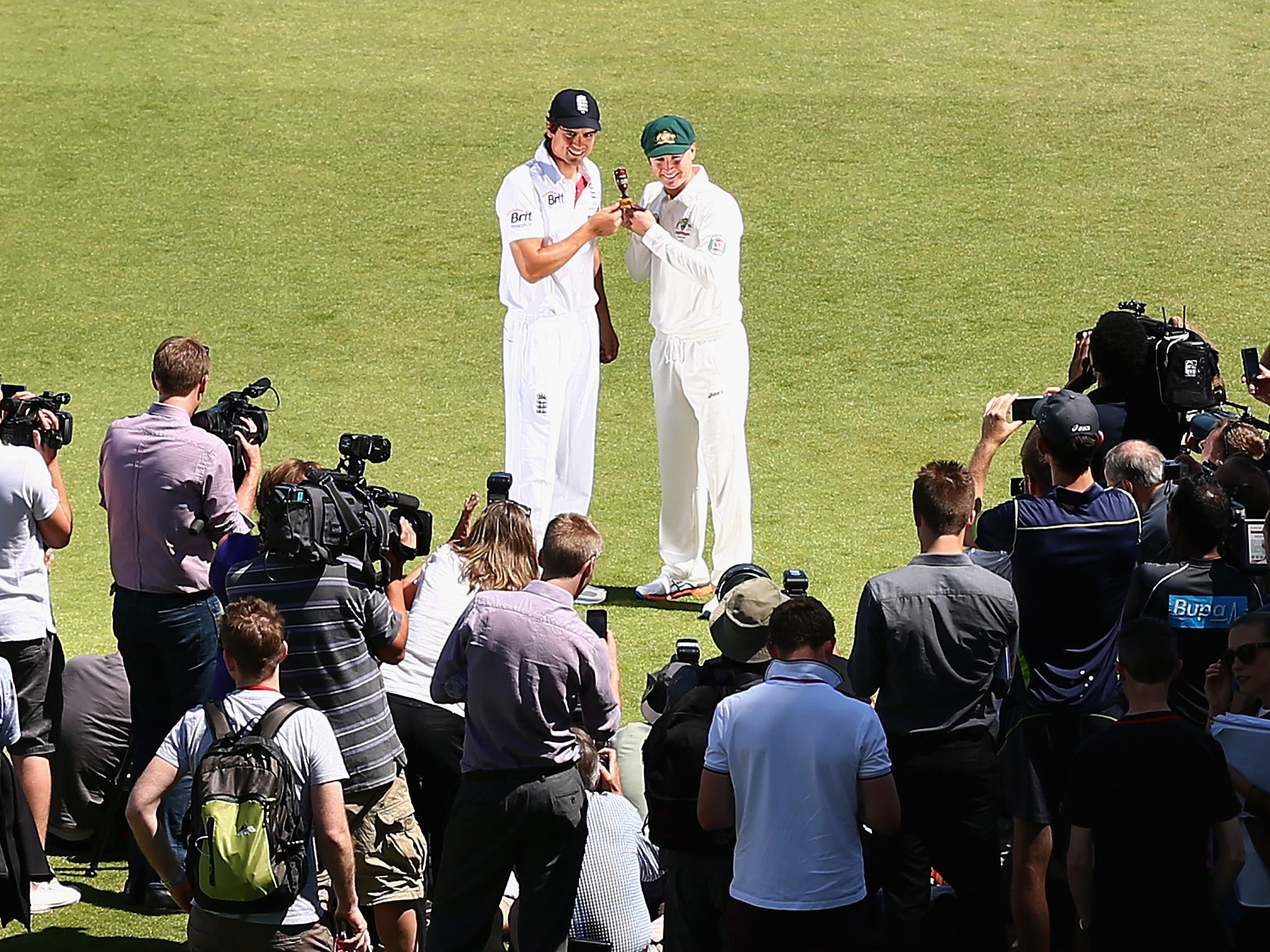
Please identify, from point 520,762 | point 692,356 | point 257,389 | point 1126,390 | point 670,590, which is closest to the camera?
point 520,762

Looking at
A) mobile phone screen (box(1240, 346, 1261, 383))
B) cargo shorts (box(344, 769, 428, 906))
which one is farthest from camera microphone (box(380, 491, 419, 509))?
mobile phone screen (box(1240, 346, 1261, 383))

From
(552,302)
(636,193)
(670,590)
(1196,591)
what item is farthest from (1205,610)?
(636,193)

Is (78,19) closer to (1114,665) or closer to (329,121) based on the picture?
(329,121)

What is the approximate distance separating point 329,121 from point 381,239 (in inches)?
96.1

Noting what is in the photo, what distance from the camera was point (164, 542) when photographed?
202 inches

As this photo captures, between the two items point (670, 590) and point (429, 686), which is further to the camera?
point (670, 590)

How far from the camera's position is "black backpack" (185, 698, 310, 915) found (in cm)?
Result: 353

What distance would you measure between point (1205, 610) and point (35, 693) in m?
3.51

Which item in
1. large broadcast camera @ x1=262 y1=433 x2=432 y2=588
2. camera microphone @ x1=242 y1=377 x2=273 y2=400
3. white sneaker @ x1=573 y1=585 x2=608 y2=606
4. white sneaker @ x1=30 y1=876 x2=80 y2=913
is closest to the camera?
large broadcast camera @ x1=262 y1=433 x2=432 y2=588

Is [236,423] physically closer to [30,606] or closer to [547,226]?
[30,606]

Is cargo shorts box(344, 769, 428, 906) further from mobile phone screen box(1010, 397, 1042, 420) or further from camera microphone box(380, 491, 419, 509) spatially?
mobile phone screen box(1010, 397, 1042, 420)

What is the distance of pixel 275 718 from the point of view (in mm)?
3691

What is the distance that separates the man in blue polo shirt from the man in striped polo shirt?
5.47ft

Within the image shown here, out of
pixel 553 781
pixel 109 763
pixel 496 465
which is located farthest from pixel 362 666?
pixel 496 465
